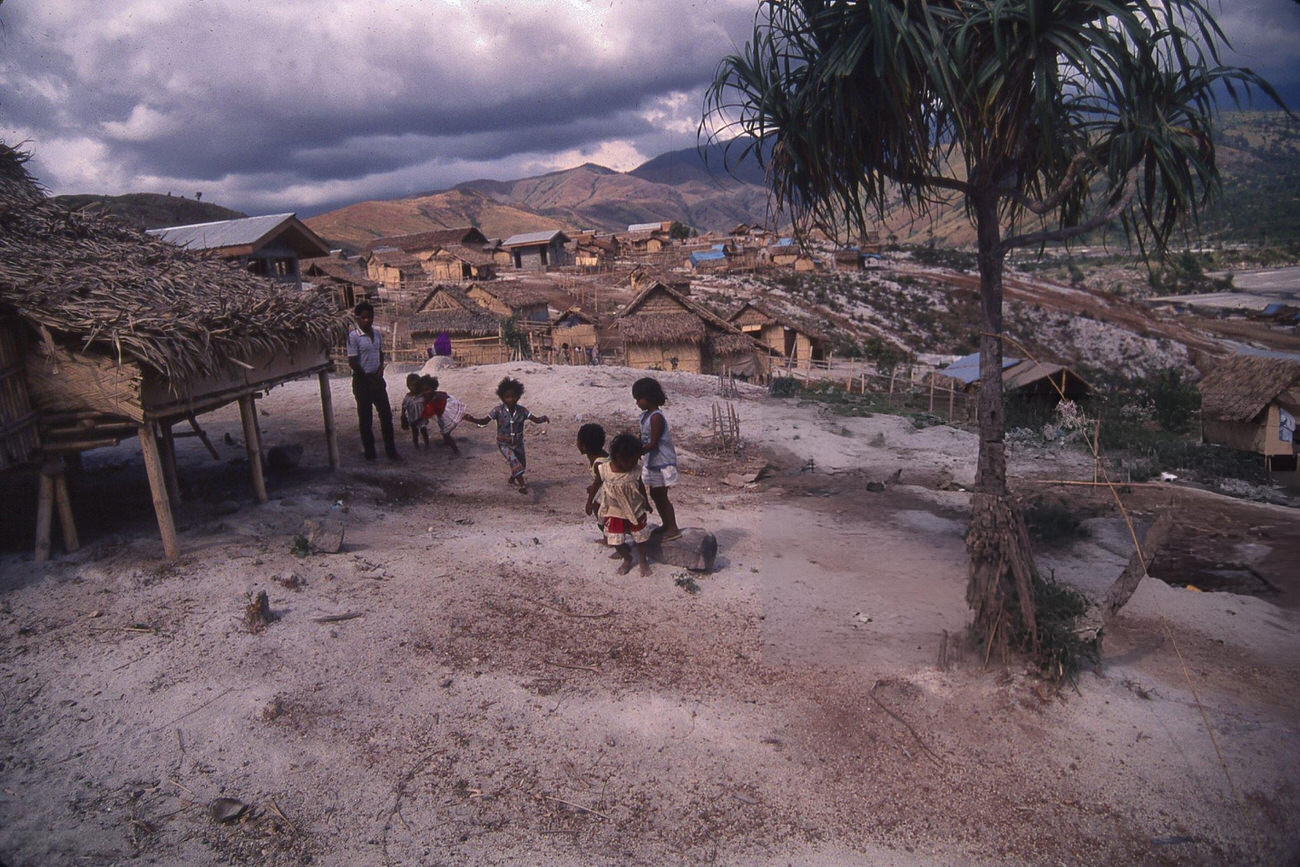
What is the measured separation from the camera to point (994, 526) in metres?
4.36

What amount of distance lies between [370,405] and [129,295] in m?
3.50

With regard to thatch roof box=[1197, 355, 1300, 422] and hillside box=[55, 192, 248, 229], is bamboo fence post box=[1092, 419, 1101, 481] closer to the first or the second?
thatch roof box=[1197, 355, 1300, 422]

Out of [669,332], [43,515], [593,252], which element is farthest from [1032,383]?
[593,252]

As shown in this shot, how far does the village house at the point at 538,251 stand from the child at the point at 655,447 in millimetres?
50202

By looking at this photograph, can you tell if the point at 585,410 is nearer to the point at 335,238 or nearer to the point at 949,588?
the point at 949,588

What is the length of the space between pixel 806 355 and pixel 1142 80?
82.5 feet

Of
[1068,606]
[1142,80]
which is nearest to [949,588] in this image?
[1068,606]

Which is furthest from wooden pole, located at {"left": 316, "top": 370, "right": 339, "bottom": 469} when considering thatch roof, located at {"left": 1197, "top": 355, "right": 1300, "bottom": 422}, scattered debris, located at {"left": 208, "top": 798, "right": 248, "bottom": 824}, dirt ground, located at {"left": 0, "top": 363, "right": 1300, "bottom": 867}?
thatch roof, located at {"left": 1197, "top": 355, "right": 1300, "bottom": 422}

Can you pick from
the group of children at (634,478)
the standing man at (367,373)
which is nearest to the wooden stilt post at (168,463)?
the standing man at (367,373)

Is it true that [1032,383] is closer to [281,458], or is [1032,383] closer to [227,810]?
[281,458]

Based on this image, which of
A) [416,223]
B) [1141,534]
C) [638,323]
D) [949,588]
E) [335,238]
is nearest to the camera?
[949,588]

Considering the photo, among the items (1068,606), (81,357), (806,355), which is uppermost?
(81,357)

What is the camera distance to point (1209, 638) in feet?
17.2

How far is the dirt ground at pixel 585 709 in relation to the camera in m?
3.35
